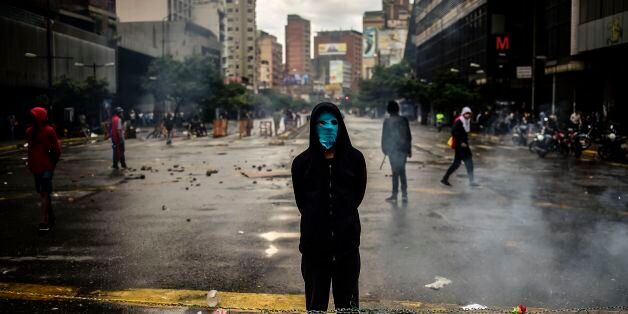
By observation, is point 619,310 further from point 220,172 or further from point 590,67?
point 590,67

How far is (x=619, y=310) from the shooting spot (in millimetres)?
4754

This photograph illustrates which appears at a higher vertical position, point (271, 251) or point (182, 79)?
point (182, 79)

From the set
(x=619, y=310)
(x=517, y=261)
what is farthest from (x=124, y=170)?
(x=619, y=310)

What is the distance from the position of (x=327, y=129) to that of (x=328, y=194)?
1.35ft

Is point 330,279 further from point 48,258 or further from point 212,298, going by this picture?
point 48,258

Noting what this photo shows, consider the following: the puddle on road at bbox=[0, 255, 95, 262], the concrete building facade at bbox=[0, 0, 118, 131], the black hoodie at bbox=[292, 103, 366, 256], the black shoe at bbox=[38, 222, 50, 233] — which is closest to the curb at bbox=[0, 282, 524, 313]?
the puddle on road at bbox=[0, 255, 95, 262]

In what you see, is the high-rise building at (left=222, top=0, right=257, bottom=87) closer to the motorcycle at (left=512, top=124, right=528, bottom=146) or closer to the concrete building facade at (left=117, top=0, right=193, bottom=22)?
the concrete building facade at (left=117, top=0, right=193, bottom=22)

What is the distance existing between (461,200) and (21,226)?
7.62 meters

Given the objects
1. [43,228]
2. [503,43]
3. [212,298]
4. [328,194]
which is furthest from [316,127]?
[503,43]

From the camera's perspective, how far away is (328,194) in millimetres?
3926

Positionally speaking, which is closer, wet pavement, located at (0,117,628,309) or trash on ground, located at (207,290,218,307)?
trash on ground, located at (207,290,218,307)

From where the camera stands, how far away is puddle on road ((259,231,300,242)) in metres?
8.42

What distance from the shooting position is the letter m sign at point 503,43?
2430 inches

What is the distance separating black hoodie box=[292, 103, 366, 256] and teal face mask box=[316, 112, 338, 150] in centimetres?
2
